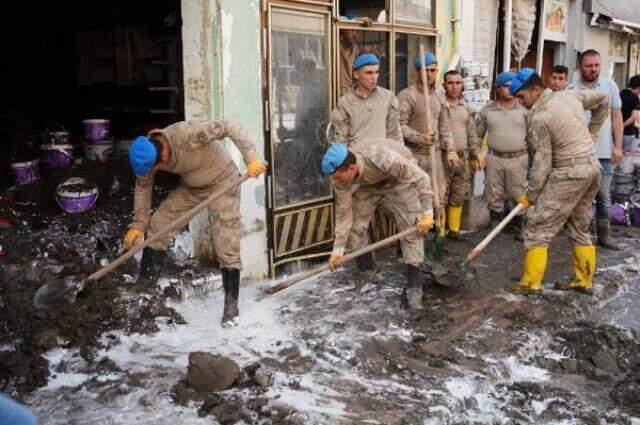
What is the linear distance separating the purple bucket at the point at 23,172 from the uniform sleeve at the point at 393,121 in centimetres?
370

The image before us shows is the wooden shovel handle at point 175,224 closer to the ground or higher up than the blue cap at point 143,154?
closer to the ground

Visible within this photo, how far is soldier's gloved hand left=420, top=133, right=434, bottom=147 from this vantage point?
6.83 m

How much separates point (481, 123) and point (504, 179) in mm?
720

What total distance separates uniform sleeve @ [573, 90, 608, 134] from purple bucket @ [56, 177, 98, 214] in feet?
15.6

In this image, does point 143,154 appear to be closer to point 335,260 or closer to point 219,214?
point 219,214

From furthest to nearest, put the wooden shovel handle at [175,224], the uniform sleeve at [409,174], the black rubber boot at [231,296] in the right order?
the uniform sleeve at [409,174], the black rubber boot at [231,296], the wooden shovel handle at [175,224]

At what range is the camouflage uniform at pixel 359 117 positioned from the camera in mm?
6449

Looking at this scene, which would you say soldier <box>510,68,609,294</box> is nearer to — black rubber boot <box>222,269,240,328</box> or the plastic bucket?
black rubber boot <box>222,269,240,328</box>

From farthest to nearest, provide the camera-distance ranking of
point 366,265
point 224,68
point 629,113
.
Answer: point 629,113 < point 366,265 < point 224,68

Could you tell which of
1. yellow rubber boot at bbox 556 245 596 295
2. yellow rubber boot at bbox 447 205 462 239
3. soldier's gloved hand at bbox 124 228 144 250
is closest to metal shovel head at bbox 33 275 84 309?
soldier's gloved hand at bbox 124 228 144 250

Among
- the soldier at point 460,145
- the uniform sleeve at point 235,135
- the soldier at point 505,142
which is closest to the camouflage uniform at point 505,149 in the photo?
the soldier at point 505,142

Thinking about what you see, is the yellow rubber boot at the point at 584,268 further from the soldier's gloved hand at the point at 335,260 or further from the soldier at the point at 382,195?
the soldier's gloved hand at the point at 335,260

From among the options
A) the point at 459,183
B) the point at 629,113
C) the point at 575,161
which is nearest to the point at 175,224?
the point at 575,161

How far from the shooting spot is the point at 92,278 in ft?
16.4
